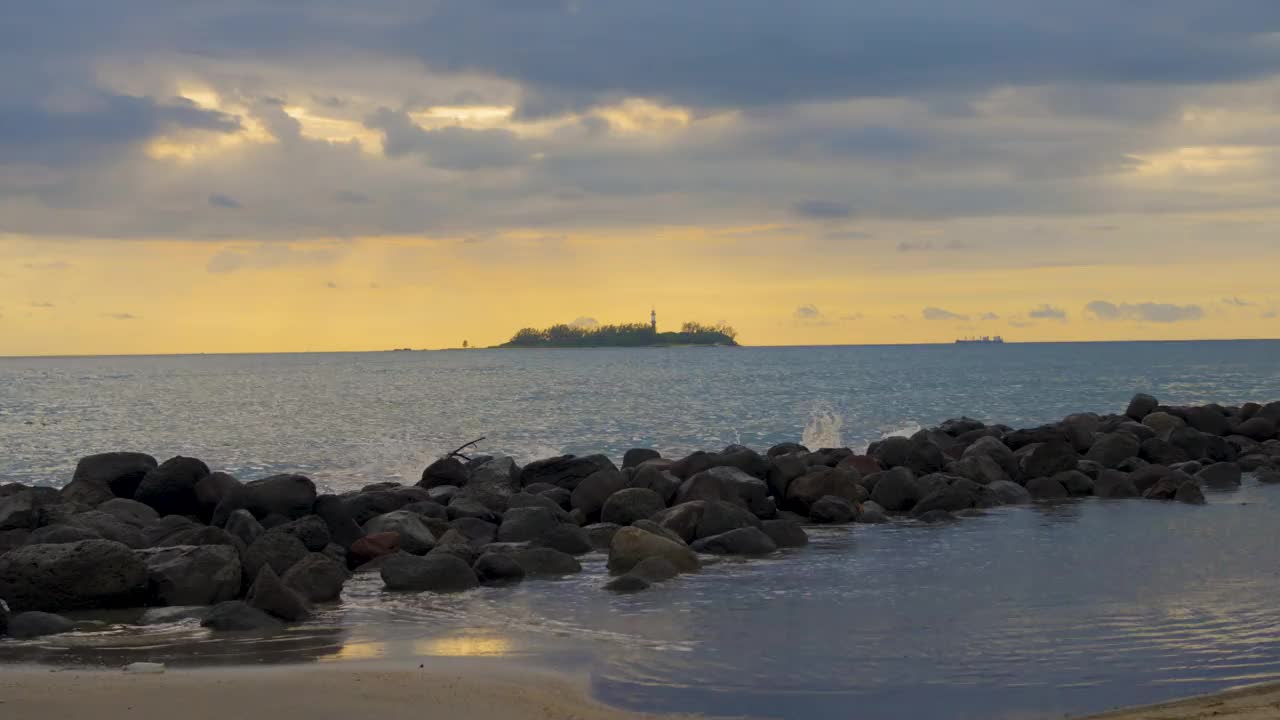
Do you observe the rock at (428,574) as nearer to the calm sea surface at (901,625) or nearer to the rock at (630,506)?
the calm sea surface at (901,625)

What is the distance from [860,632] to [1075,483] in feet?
38.6

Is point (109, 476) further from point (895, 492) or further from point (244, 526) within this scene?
point (895, 492)

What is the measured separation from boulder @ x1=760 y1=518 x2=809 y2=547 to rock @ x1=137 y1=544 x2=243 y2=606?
6.75 meters

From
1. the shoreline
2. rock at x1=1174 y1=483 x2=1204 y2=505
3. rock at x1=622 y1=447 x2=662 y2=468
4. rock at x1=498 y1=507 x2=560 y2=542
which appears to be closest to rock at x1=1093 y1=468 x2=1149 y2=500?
rock at x1=1174 y1=483 x2=1204 y2=505

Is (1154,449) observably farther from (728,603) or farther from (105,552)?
(105,552)

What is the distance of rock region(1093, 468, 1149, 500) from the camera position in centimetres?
2097

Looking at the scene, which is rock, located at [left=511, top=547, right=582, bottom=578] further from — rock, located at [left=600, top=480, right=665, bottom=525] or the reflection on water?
rock, located at [left=600, top=480, right=665, bottom=525]

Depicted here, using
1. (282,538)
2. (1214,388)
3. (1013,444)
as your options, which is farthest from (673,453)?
(1214,388)

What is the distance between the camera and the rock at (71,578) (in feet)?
40.0

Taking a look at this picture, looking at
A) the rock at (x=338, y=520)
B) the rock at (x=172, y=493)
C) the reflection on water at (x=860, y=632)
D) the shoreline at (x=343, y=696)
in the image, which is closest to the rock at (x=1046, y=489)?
the reflection on water at (x=860, y=632)

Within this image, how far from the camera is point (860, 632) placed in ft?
36.0

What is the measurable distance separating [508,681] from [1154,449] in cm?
1899

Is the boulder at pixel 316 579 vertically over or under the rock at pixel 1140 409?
under

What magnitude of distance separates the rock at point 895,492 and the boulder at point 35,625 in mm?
12173
